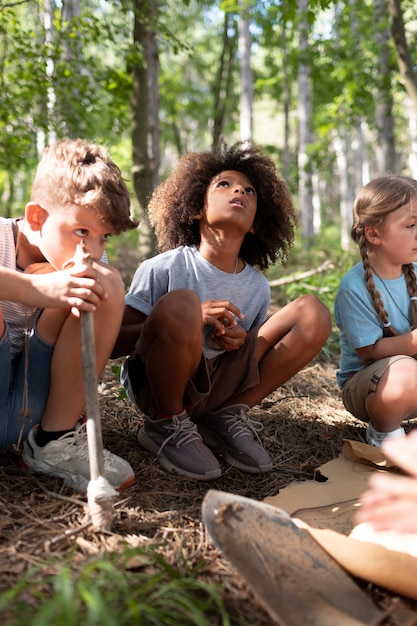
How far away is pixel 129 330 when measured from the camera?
2.31 meters

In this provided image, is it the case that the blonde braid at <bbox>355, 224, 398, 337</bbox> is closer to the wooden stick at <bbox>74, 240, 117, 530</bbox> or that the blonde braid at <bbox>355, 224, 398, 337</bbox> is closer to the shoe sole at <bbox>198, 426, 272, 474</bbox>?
the shoe sole at <bbox>198, 426, 272, 474</bbox>

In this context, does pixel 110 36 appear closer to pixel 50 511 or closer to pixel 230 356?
pixel 230 356

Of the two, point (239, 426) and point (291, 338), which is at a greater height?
point (291, 338)

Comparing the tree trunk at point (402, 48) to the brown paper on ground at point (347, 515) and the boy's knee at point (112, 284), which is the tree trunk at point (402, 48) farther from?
the boy's knee at point (112, 284)

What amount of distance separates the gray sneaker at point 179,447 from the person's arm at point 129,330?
1.02 feet

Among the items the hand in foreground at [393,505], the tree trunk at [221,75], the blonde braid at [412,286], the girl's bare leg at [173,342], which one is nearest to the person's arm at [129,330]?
the girl's bare leg at [173,342]

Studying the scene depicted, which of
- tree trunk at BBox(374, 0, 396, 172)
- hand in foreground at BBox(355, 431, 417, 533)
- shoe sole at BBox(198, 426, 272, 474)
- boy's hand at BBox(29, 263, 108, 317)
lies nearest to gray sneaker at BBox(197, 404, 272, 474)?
shoe sole at BBox(198, 426, 272, 474)

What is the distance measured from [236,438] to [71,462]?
28.0 inches

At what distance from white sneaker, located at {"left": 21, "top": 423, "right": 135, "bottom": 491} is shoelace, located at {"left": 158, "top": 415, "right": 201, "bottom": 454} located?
29cm

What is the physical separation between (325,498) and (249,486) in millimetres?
317

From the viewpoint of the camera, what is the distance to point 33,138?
5859mm

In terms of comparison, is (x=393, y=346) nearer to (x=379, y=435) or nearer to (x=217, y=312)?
(x=379, y=435)

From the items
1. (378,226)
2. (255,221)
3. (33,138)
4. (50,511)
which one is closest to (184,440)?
(50,511)

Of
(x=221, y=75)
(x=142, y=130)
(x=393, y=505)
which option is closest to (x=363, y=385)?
(x=393, y=505)
